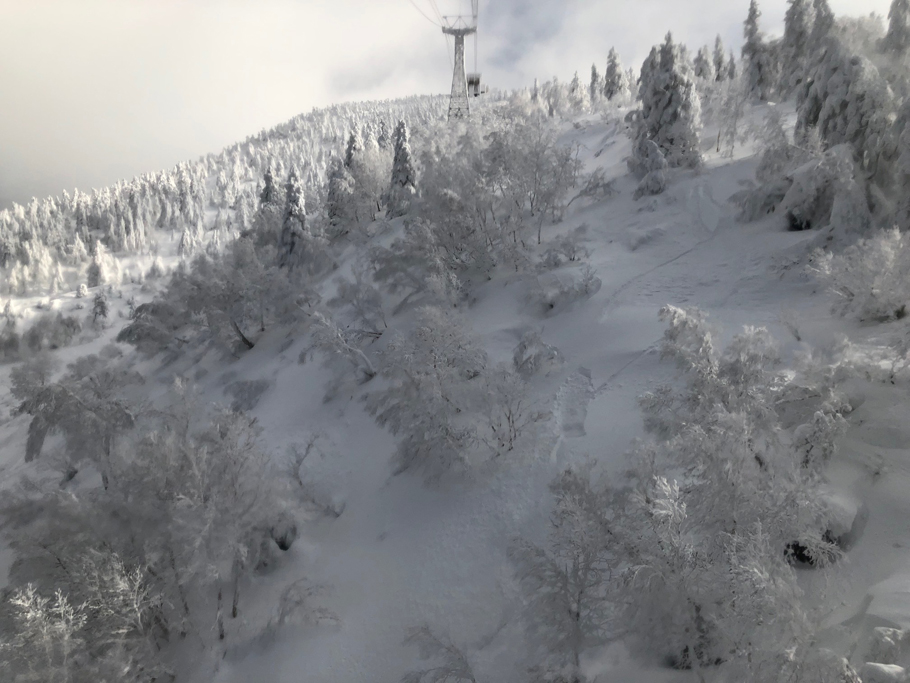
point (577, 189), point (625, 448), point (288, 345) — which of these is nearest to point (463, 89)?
point (577, 189)

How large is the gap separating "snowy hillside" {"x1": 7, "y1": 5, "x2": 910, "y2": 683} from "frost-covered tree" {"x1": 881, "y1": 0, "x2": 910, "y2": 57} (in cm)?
21

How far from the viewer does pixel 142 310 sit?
4253 cm

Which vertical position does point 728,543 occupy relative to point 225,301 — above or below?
below

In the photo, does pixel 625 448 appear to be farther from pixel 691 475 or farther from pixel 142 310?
pixel 142 310

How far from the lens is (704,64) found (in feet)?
237

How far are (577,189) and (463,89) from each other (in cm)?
1760

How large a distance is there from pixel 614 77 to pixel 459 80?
159 feet

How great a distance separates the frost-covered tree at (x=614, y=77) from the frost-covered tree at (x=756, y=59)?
94.3 feet

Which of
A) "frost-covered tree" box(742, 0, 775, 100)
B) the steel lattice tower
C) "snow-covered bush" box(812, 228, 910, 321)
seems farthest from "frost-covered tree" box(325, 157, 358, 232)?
"frost-covered tree" box(742, 0, 775, 100)

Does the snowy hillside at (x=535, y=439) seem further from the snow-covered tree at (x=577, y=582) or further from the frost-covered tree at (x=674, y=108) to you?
the frost-covered tree at (x=674, y=108)

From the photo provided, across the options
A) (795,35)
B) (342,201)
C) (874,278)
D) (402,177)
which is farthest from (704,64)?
(874,278)

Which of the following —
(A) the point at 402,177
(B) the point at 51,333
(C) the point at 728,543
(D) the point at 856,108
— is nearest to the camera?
(C) the point at 728,543

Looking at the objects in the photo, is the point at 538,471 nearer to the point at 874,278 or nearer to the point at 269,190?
the point at 874,278

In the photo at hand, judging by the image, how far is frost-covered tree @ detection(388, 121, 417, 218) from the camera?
50.3 metres
